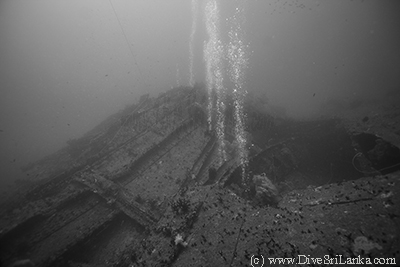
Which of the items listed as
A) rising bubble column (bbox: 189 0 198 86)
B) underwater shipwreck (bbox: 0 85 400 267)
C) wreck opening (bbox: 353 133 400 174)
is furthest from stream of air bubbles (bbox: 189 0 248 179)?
wreck opening (bbox: 353 133 400 174)

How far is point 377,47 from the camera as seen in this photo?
72.9 metres

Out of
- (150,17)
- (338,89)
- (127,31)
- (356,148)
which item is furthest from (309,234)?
(150,17)

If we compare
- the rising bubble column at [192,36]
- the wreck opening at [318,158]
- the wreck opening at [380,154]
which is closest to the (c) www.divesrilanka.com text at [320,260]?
the wreck opening at [318,158]

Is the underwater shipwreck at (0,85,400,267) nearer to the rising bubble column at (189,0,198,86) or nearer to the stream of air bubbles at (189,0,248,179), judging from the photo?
the stream of air bubbles at (189,0,248,179)

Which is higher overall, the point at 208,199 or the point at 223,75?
the point at 208,199

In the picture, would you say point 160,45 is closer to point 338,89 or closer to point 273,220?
point 338,89

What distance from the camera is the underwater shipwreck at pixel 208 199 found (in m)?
6.52

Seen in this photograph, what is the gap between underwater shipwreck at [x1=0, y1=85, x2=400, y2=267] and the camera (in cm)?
652

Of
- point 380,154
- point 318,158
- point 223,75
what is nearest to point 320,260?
point 380,154

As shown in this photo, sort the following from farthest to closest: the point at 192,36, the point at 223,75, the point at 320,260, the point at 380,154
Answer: the point at 192,36
the point at 223,75
the point at 380,154
the point at 320,260

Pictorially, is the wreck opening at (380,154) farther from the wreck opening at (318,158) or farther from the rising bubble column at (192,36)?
the rising bubble column at (192,36)

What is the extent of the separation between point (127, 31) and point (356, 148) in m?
135

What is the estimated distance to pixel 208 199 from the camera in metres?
9.11

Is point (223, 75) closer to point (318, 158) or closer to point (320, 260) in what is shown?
point (318, 158)
